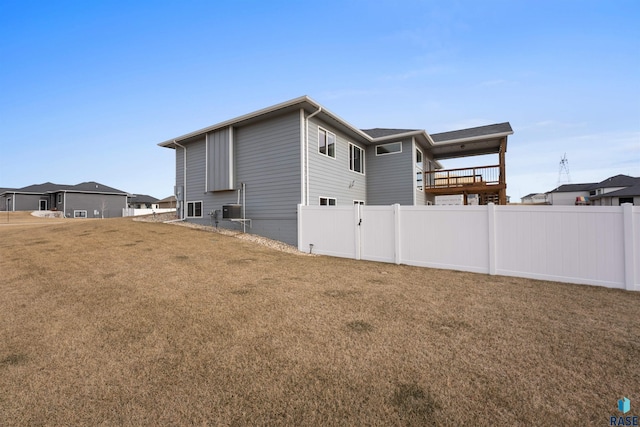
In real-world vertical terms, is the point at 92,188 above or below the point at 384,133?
below

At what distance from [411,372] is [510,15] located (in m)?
11.4

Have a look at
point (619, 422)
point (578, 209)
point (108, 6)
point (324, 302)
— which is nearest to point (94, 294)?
point (324, 302)

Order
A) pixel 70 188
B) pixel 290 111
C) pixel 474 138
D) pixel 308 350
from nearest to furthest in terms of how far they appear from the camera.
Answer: pixel 308 350
pixel 290 111
pixel 474 138
pixel 70 188

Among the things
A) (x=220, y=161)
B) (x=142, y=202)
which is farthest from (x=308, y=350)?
(x=142, y=202)

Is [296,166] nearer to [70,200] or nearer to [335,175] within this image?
[335,175]

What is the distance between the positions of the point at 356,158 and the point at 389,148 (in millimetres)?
2104

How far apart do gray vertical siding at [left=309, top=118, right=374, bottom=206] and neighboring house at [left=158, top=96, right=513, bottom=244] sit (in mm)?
43

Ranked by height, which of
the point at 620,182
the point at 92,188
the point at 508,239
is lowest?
the point at 508,239

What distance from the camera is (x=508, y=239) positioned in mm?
5785

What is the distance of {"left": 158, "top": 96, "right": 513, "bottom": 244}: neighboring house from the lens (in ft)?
33.4

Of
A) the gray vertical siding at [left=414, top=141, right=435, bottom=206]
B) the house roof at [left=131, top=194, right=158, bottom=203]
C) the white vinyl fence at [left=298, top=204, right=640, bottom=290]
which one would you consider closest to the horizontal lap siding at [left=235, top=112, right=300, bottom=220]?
the white vinyl fence at [left=298, top=204, right=640, bottom=290]

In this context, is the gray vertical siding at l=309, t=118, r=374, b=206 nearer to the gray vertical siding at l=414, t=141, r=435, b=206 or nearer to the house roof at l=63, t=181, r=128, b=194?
the gray vertical siding at l=414, t=141, r=435, b=206

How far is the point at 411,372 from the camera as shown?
2332mm

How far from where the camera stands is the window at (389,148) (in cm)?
1421
